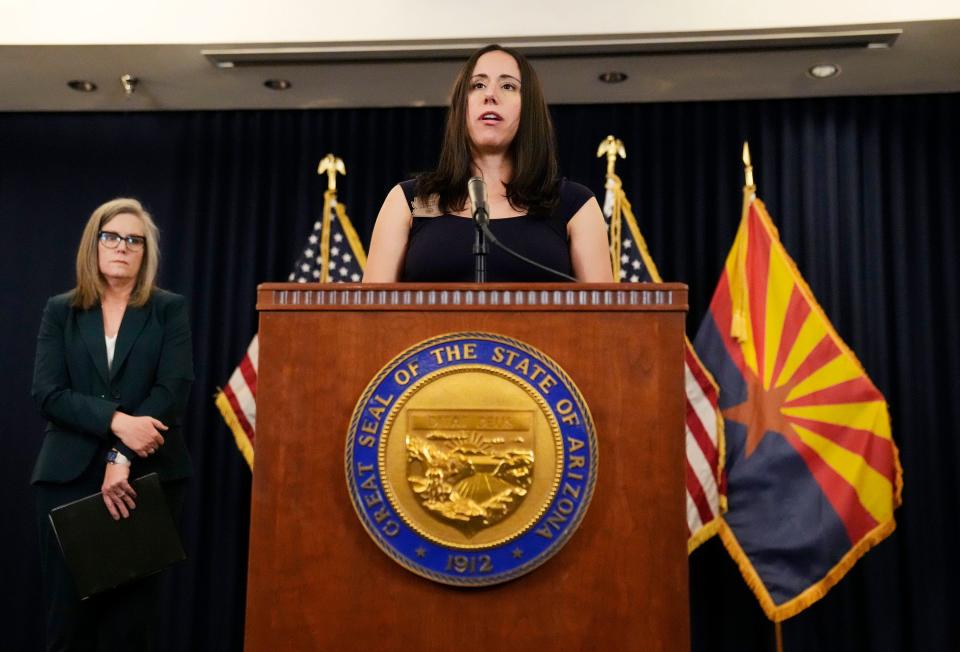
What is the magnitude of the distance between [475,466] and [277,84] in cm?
400

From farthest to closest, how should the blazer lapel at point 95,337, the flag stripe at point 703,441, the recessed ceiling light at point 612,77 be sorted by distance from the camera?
the recessed ceiling light at point 612,77 → the flag stripe at point 703,441 → the blazer lapel at point 95,337

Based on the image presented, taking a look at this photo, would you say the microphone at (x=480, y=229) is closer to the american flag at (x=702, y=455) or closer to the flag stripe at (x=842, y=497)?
the american flag at (x=702, y=455)

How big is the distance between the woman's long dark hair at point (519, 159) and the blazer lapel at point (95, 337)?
142 centimetres

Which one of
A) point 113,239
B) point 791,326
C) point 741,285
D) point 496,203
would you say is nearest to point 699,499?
point 791,326

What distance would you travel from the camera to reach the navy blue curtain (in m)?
4.60

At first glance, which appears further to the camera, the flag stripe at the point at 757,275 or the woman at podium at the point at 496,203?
the flag stripe at the point at 757,275

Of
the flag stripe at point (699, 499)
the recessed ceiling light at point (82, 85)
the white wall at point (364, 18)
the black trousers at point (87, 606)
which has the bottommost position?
the black trousers at point (87, 606)

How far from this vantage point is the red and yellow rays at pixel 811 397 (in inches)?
157

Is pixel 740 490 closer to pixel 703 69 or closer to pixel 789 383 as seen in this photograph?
pixel 789 383

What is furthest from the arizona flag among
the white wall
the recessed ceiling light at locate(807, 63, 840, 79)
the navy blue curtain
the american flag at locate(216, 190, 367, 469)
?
the american flag at locate(216, 190, 367, 469)

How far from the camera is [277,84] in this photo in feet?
16.2

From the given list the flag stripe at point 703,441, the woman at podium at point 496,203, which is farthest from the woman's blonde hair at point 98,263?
the flag stripe at point 703,441

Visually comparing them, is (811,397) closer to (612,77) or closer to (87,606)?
(612,77)

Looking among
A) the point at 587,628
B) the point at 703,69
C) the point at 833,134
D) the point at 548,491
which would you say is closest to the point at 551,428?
the point at 548,491
